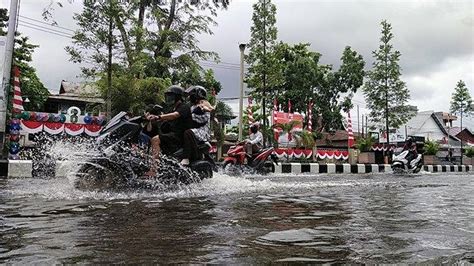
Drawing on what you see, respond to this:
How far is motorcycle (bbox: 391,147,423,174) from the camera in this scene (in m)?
14.8

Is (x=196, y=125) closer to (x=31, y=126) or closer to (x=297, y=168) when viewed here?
(x=297, y=168)

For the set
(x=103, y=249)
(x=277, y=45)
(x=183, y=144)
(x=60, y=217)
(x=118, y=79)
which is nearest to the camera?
(x=103, y=249)

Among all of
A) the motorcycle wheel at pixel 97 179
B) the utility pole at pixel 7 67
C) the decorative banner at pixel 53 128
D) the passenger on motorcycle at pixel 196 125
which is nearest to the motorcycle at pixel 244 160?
the passenger on motorcycle at pixel 196 125

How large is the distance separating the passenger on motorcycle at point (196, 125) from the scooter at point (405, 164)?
407 inches

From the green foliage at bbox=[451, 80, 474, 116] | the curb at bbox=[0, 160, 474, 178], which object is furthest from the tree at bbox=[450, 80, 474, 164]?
the curb at bbox=[0, 160, 474, 178]

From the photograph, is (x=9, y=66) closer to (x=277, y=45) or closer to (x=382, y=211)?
(x=382, y=211)

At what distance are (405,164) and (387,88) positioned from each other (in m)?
13.7

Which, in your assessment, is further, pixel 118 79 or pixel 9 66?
pixel 118 79

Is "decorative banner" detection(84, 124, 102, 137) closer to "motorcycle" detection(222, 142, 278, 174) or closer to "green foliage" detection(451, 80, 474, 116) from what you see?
"motorcycle" detection(222, 142, 278, 174)

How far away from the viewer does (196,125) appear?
5.77 metres

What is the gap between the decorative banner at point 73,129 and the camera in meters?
17.9

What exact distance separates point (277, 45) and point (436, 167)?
966 cm

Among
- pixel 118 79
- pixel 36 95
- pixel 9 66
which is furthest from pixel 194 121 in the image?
pixel 36 95

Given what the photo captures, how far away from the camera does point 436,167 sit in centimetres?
2114
